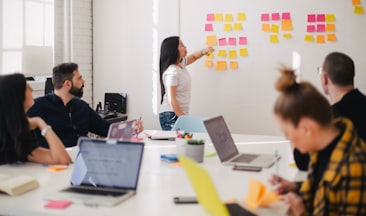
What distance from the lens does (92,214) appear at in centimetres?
160

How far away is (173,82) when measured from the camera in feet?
13.0

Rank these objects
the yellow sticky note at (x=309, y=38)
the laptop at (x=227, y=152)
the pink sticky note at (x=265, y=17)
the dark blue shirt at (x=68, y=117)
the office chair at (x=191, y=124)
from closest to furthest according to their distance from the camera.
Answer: the laptop at (x=227, y=152) → the dark blue shirt at (x=68, y=117) → the office chair at (x=191, y=124) → the yellow sticky note at (x=309, y=38) → the pink sticky note at (x=265, y=17)

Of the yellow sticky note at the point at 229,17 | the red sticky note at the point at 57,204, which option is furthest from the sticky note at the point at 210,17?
the red sticky note at the point at 57,204

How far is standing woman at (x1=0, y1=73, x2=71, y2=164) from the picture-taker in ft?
7.31

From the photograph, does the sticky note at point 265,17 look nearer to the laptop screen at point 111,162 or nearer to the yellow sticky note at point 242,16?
the yellow sticky note at point 242,16

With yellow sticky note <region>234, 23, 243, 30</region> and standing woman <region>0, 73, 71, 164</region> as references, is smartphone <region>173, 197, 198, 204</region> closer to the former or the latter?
standing woman <region>0, 73, 71, 164</region>

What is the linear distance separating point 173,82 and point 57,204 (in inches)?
93.9

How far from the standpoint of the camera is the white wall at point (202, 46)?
417 centimetres

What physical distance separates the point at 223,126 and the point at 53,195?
113 cm

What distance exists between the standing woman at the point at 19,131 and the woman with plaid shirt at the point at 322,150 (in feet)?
4.32

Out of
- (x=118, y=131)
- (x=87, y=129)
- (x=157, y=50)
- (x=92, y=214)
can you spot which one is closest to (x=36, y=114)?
(x=87, y=129)

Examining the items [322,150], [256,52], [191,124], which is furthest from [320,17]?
[322,150]

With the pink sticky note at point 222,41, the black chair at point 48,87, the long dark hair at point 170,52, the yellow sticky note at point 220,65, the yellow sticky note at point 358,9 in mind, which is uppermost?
the yellow sticky note at point 358,9

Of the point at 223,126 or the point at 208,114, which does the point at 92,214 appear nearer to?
the point at 223,126
